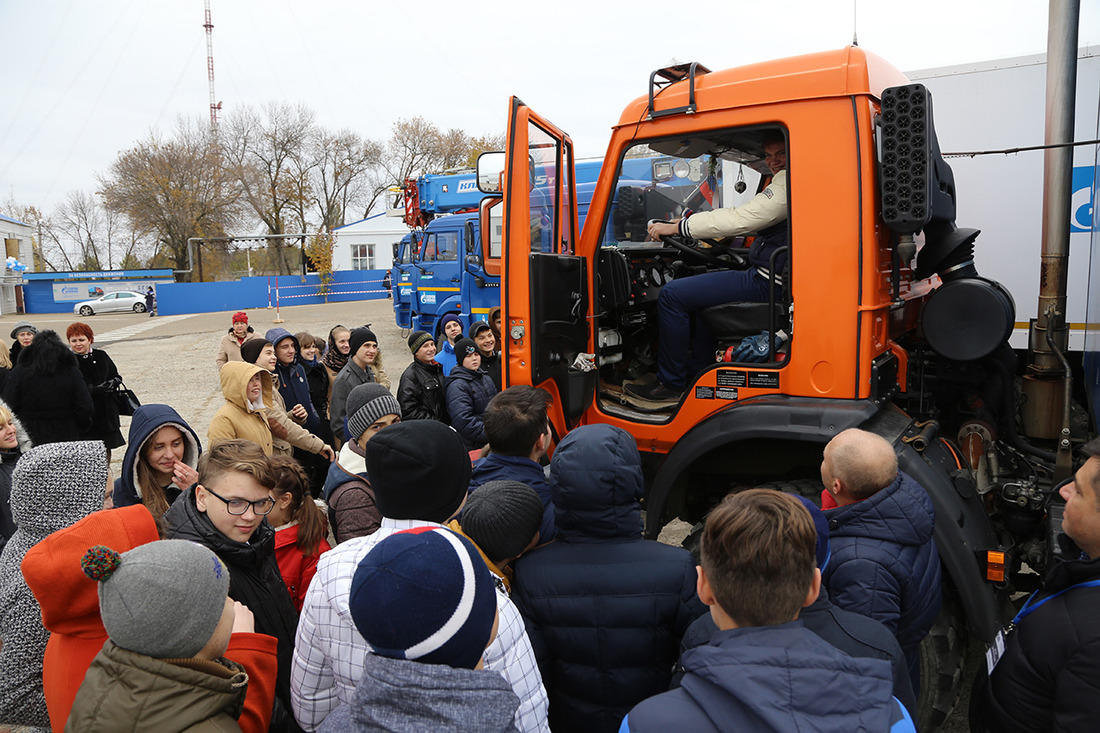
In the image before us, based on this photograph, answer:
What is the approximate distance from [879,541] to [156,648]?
198 centimetres

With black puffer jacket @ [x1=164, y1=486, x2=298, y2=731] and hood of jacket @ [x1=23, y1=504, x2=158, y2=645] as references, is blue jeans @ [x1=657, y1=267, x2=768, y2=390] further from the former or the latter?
hood of jacket @ [x1=23, y1=504, x2=158, y2=645]

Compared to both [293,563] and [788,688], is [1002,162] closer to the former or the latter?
[788,688]

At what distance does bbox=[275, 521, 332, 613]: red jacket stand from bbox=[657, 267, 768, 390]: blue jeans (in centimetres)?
193

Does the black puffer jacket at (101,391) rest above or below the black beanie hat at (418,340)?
below

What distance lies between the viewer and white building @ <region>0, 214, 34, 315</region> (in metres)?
36.1

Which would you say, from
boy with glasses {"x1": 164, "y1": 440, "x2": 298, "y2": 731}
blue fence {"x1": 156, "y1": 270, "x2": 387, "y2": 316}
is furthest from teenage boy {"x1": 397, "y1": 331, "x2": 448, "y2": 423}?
blue fence {"x1": 156, "y1": 270, "x2": 387, "y2": 316}

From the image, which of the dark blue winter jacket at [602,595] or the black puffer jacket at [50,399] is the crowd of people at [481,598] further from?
the black puffer jacket at [50,399]

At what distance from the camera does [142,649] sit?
1404mm

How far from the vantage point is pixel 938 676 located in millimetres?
2625

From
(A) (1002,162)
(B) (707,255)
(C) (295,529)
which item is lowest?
(C) (295,529)

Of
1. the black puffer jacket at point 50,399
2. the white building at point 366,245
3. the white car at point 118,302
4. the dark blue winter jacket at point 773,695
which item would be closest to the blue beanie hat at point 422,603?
the dark blue winter jacket at point 773,695

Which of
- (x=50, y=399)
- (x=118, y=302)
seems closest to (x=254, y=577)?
(x=50, y=399)

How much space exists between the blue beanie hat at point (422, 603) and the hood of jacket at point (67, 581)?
0.96 meters

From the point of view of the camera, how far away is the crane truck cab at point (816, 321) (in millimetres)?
2688
